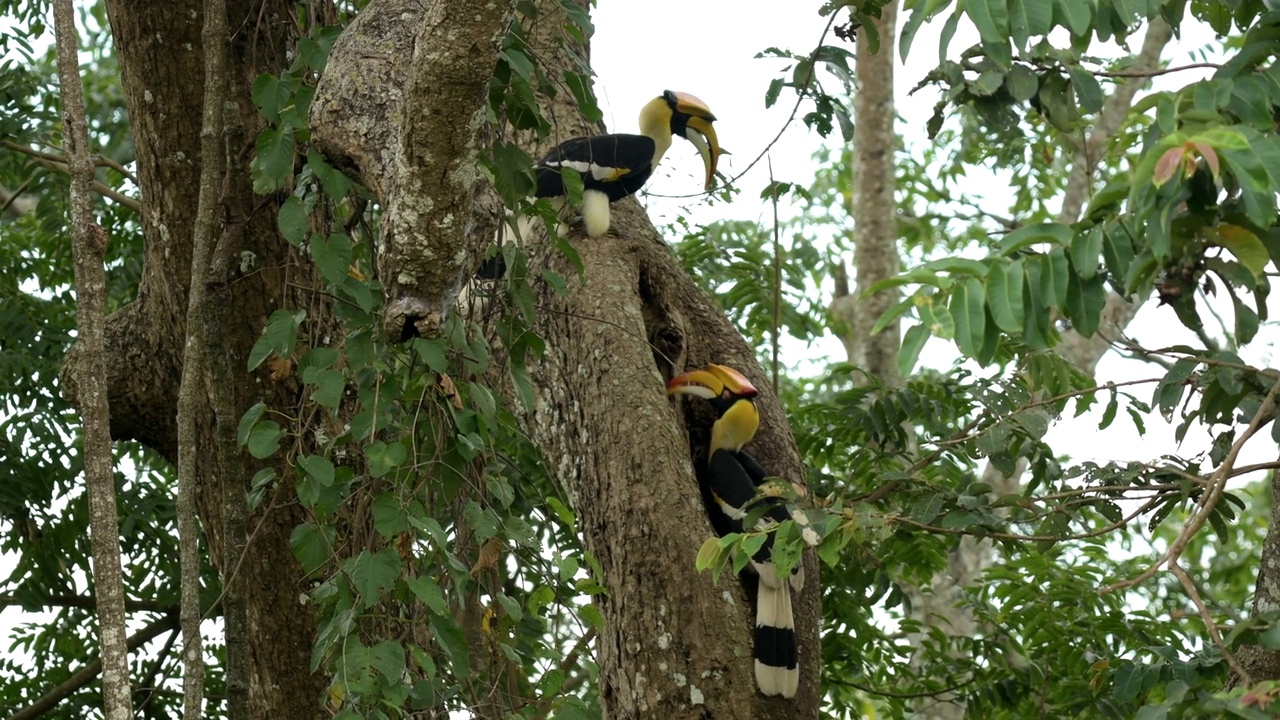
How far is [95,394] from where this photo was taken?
6.34 feet

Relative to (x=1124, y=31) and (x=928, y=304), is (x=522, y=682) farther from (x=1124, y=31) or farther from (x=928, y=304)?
(x=1124, y=31)

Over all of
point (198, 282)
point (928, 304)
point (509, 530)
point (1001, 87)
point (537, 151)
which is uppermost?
point (537, 151)

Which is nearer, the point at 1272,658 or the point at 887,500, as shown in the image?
the point at 1272,658

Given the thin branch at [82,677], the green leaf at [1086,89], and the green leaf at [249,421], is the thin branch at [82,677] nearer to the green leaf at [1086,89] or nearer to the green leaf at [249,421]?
the green leaf at [249,421]

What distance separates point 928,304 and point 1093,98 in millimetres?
752

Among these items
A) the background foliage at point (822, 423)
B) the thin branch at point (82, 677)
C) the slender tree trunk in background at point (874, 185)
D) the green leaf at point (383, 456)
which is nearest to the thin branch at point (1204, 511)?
the background foliage at point (822, 423)

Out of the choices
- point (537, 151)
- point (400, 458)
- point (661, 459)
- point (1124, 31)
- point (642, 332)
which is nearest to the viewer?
point (1124, 31)

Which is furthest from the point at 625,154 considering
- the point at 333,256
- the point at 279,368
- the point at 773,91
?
the point at 333,256

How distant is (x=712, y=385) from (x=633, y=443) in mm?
353

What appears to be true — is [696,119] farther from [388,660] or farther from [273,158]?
[388,660]

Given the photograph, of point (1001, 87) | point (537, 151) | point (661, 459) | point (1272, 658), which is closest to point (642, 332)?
point (661, 459)

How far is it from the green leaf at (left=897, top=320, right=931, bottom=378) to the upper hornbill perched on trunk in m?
1.27

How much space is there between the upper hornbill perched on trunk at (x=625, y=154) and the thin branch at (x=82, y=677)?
5.64 feet

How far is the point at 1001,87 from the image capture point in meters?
2.23
